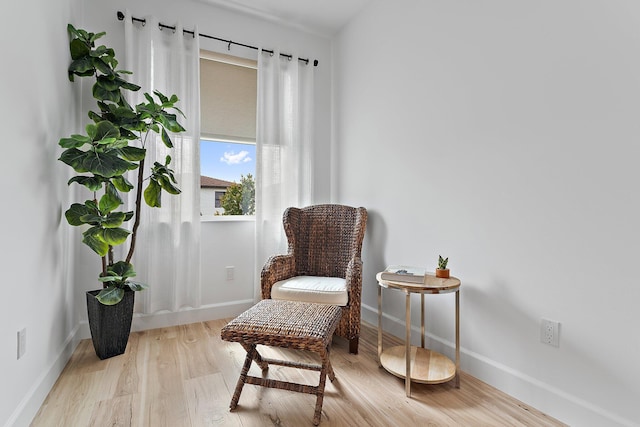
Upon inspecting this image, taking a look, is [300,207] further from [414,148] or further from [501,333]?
[501,333]

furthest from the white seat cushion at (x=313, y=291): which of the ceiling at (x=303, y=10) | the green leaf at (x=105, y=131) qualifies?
the ceiling at (x=303, y=10)

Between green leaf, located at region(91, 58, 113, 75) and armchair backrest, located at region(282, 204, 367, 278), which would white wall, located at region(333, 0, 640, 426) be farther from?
green leaf, located at region(91, 58, 113, 75)

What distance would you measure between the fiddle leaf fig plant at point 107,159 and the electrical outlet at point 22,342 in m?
0.50

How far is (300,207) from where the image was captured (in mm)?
3154

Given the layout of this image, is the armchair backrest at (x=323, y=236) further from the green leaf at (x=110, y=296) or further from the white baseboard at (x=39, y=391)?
the white baseboard at (x=39, y=391)

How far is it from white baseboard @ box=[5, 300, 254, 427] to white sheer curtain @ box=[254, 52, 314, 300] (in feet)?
1.06

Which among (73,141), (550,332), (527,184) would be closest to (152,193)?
(73,141)

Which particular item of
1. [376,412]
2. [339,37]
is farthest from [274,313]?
[339,37]

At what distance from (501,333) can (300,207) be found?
1938 millimetres

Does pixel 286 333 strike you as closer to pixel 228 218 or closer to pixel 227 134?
pixel 228 218

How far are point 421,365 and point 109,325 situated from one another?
1.93 meters

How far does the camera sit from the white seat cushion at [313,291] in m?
2.17

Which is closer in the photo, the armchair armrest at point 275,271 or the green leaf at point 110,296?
the green leaf at point 110,296

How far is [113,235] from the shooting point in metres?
1.93
